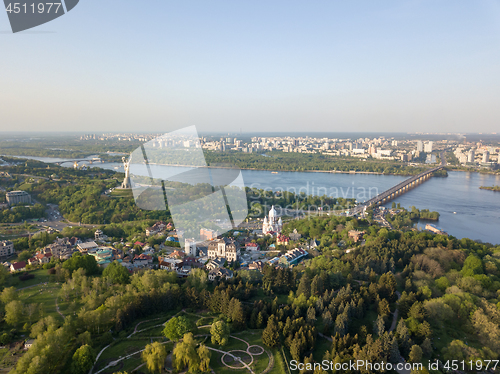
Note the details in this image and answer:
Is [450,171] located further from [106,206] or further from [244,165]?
[106,206]

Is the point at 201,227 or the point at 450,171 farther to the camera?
the point at 450,171

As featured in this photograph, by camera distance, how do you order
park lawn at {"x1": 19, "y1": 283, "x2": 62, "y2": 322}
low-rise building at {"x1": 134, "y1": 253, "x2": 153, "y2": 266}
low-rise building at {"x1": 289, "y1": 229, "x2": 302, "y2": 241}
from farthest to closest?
low-rise building at {"x1": 289, "y1": 229, "x2": 302, "y2": 241} < low-rise building at {"x1": 134, "y1": 253, "x2": 153, "y2": 266} < park lawn at {"x1": 19, "y1": 283, "x2": 62, "y2": 322}

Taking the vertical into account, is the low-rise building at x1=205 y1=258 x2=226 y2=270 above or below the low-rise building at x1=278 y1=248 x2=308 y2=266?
above

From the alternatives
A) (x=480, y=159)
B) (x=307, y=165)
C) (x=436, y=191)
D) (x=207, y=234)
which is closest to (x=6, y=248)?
(x=207, y=234)

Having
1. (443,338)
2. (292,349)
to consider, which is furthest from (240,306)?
(443,338)

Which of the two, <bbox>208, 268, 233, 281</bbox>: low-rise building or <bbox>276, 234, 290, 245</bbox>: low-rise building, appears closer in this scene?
<bbox>208, 268, 233, 281</bbox>: low-rise building

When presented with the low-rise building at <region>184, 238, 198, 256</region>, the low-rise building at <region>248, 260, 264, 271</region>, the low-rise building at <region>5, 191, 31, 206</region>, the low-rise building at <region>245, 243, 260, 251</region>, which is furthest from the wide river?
the low-rise building at <region>5, 191, 31, 206</region>

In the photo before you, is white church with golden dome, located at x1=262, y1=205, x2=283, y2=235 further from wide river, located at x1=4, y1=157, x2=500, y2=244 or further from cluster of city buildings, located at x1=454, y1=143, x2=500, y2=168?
cluster of city buildings, located at x1=454, y1=143, x2=500, y2=168
